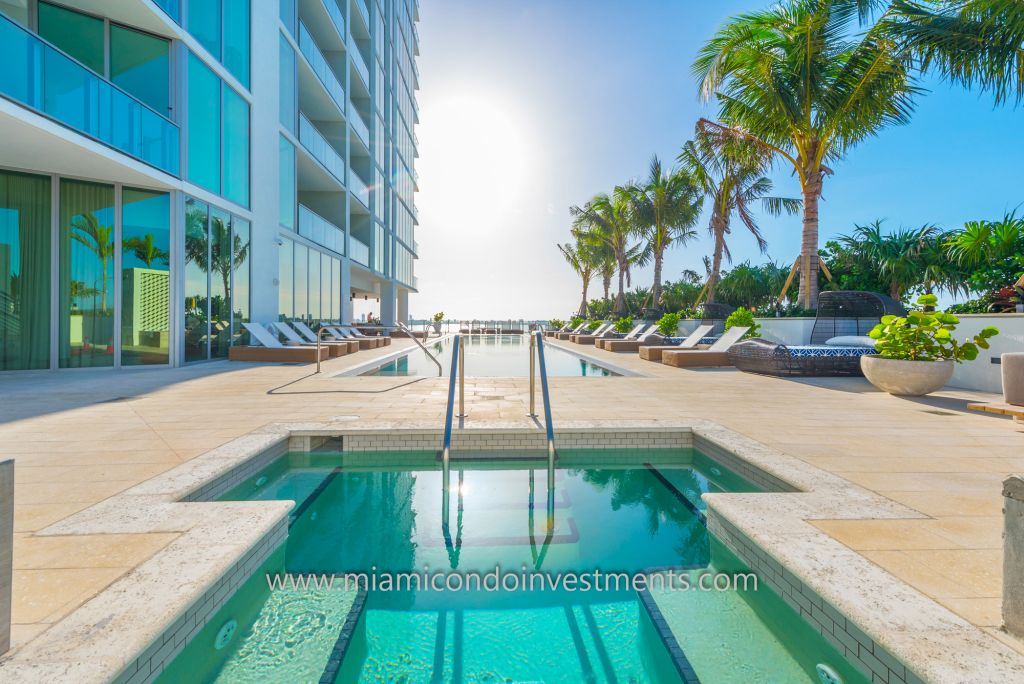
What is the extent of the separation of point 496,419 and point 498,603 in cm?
231

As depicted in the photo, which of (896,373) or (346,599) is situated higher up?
(896,373)

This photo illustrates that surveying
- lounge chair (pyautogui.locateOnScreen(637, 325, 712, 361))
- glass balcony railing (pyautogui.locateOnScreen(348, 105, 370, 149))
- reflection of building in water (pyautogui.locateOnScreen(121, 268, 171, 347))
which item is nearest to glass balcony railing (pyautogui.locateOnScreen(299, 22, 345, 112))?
glass balcony railing (pyautogui.locateOnScreen(348, 105, 370, 149))

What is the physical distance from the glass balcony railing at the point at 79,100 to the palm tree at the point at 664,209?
17674mm

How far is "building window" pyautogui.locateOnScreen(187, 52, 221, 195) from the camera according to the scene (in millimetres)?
9133

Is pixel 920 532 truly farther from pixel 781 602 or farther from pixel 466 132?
pixel 466 132

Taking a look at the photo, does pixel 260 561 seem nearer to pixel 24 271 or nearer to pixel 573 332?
pixel 24 271

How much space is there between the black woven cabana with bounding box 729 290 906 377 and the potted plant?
1809mm

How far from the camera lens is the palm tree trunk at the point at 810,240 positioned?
10.7m

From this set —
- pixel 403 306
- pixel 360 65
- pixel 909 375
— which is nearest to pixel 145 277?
pixel 909 375

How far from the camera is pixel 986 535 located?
6.71ft

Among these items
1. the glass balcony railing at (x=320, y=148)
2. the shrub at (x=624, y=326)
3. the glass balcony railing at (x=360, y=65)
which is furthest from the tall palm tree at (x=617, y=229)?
the glass balcony railing at (x=320, y=148)

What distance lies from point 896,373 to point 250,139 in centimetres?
1340

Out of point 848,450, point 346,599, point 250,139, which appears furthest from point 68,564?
point 250,139

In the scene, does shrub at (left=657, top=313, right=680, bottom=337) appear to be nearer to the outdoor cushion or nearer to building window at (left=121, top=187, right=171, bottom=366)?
the outdoor cushion
